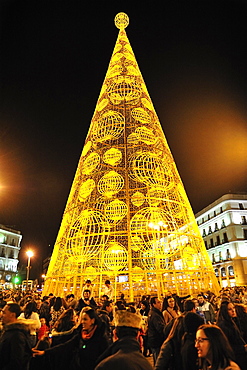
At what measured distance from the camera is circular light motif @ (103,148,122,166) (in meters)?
12.3

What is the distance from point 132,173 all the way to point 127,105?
4.12 metres

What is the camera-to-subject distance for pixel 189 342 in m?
3.01

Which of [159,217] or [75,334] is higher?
[159,217]

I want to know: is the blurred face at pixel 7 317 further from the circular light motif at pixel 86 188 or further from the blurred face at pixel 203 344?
the circular light motif at pixel 86 188

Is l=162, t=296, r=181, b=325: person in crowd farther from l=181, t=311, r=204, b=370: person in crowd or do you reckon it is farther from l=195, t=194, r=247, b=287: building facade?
l=195, t=194, r=247, b=287: building facade

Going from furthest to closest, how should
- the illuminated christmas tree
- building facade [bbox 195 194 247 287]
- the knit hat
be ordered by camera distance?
building facade [bbox 195 194 247 287], the illuminated christmas tree, the knit hat

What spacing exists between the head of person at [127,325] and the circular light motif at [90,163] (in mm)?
10359

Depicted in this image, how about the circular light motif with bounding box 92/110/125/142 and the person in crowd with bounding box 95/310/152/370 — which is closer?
the person in crowd with bounding box 95/310/152/370

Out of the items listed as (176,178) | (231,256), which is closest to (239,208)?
(231,256)

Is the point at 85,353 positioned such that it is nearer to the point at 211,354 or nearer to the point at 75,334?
the point at 75,334

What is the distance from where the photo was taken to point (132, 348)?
7.09ft

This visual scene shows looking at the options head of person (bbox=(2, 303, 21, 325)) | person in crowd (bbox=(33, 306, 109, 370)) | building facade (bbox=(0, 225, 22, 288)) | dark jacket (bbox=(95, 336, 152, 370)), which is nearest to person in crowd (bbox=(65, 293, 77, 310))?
head of person (bbox=(2, 303, 21, 325))

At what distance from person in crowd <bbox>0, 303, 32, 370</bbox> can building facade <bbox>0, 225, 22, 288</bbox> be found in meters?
64.0

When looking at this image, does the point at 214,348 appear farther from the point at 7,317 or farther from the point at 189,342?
the point at 7,317
